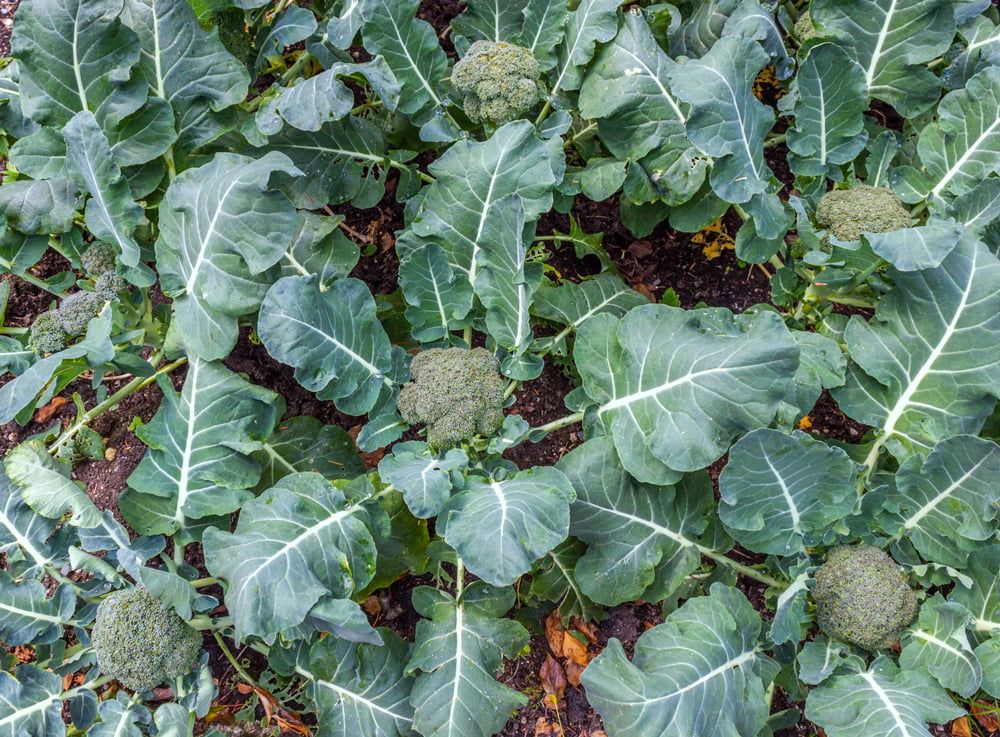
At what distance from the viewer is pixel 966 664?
2406mm

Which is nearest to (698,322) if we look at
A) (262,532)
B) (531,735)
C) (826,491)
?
(826,491)

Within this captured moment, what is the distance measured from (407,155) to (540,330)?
0.90m

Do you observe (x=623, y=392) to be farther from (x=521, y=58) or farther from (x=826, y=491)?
(x=521, y=58)

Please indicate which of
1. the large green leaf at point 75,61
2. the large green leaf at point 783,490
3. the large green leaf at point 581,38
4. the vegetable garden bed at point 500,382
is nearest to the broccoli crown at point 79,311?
the vegetable garden bed at point 500,382

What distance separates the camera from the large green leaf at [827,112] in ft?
9.08

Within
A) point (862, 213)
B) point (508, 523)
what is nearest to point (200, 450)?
point (508, 523)

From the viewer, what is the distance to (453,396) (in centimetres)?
259

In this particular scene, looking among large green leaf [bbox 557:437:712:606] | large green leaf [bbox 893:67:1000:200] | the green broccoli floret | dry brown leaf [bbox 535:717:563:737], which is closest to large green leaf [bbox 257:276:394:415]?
large green leaf [bbox 557:437:712:606]

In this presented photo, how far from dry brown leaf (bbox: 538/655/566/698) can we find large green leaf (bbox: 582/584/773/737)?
2.26 feet

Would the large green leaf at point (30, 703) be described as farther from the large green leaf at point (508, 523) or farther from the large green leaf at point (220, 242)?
the large green leaf at point (508, 523)

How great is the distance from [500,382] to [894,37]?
76.7 inches

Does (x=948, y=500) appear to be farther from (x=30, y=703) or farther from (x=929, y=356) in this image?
(x=30, y=703)

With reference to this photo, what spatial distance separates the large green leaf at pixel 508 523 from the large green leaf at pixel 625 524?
0.50ft

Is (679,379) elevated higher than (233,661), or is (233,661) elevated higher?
(679,379)
